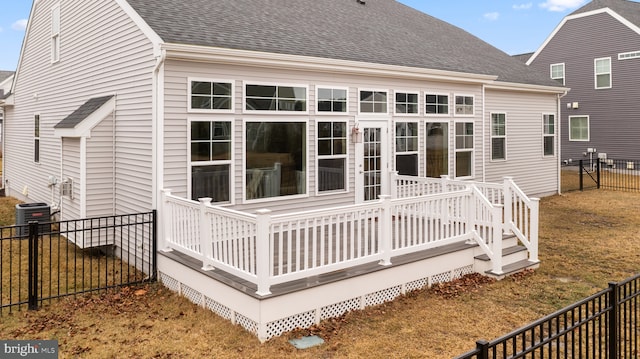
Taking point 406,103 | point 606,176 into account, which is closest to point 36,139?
point 406,103

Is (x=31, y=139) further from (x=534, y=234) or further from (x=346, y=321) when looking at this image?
(x=534, y=234)

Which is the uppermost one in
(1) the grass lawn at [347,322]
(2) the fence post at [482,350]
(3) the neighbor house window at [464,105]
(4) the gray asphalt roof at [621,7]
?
(4) the gray asphalt roof at [621,7]

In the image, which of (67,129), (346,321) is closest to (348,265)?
(346,321)

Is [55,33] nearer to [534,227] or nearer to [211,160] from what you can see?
[211,160]

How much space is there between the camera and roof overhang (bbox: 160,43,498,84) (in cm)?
737

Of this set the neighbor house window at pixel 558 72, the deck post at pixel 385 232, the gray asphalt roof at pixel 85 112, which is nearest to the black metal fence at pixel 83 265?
the gray asphalt roof at pixel 85 112

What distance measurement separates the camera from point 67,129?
8180mm

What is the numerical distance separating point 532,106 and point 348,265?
12.3m

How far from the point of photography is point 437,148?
1181 centimetres

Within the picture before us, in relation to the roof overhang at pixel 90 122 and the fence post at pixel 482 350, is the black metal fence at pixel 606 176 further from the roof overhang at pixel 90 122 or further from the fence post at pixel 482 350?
the fence post at pixel 482 350

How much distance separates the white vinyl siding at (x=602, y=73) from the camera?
23.2 metres

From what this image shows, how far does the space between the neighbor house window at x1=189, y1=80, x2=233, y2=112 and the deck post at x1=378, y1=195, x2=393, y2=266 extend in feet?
10.9

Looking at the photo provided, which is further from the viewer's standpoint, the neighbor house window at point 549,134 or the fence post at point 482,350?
the neighbor house window at point 549,134

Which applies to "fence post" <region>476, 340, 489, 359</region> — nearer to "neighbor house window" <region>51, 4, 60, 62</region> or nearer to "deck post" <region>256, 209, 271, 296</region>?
"deck post" <region>256, 209, 271, 296</region>
